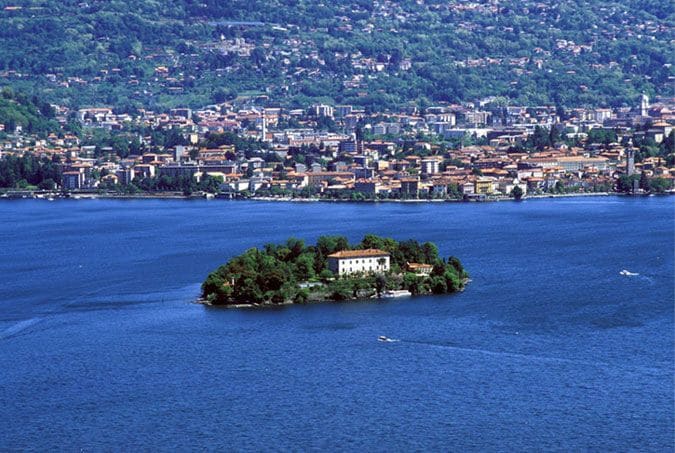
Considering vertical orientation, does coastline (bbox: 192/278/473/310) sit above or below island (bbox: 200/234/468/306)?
below

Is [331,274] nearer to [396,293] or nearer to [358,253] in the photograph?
[358,253]

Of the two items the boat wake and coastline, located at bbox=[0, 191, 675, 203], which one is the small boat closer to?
the boat wake

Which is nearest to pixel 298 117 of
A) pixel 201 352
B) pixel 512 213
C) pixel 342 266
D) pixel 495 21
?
pixel 495 21

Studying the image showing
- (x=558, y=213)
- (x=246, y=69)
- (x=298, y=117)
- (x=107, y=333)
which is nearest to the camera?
(x=107, y=333)

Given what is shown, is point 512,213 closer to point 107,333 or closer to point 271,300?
point 271,300

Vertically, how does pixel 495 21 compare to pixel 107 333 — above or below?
above

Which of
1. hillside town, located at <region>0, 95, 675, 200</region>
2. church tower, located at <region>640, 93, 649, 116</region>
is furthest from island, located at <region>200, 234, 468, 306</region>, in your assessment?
church tower, located at <region>640, 93, 649, 116</region>

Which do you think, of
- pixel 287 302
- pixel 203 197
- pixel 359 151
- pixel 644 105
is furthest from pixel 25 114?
pixel 287 302
